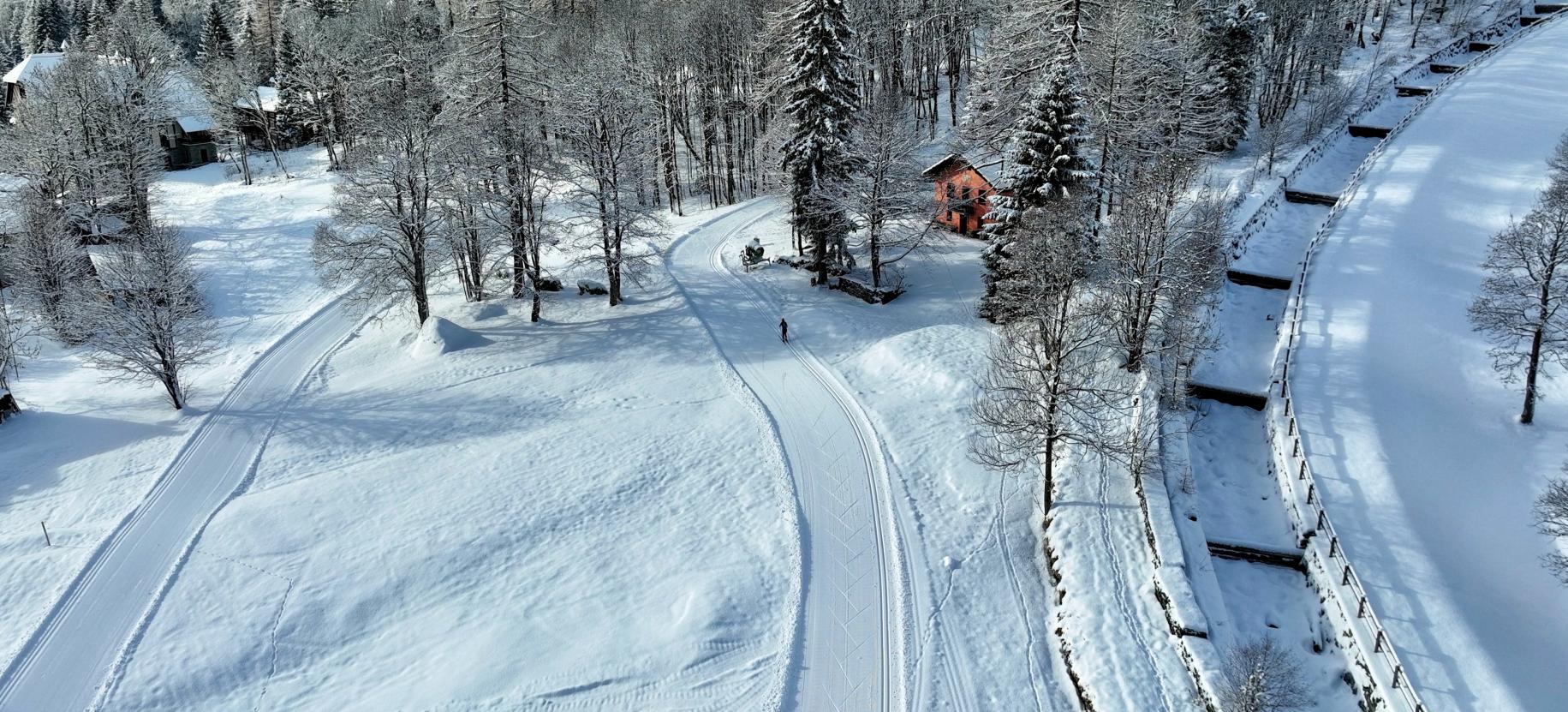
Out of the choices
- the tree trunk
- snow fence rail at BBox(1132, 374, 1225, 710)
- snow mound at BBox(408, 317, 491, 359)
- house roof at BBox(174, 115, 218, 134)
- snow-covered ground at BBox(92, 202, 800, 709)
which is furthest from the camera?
house roof at BBox(174, 115, 218, 134)

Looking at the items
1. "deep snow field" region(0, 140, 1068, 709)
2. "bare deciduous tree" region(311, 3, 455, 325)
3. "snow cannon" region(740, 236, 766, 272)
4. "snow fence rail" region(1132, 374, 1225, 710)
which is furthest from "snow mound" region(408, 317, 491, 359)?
"snow fence rail" region(1132, 374, 1225, 710)

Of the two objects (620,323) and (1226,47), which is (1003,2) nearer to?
(1226,47)

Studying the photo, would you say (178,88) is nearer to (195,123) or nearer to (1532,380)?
(195,123)

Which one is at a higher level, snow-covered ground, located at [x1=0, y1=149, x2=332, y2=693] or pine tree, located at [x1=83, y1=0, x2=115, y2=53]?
pine tree, located at [x1=83, y1=0, x2=115, y2=53]

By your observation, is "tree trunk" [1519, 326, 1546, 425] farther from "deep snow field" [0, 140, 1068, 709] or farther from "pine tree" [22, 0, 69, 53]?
"pine tree" [22, 0, 69, 53]

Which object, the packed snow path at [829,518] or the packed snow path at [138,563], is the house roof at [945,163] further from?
the packed snow path at [138,563]

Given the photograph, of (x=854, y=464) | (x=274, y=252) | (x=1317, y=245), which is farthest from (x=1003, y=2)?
(x=274, y=252)
